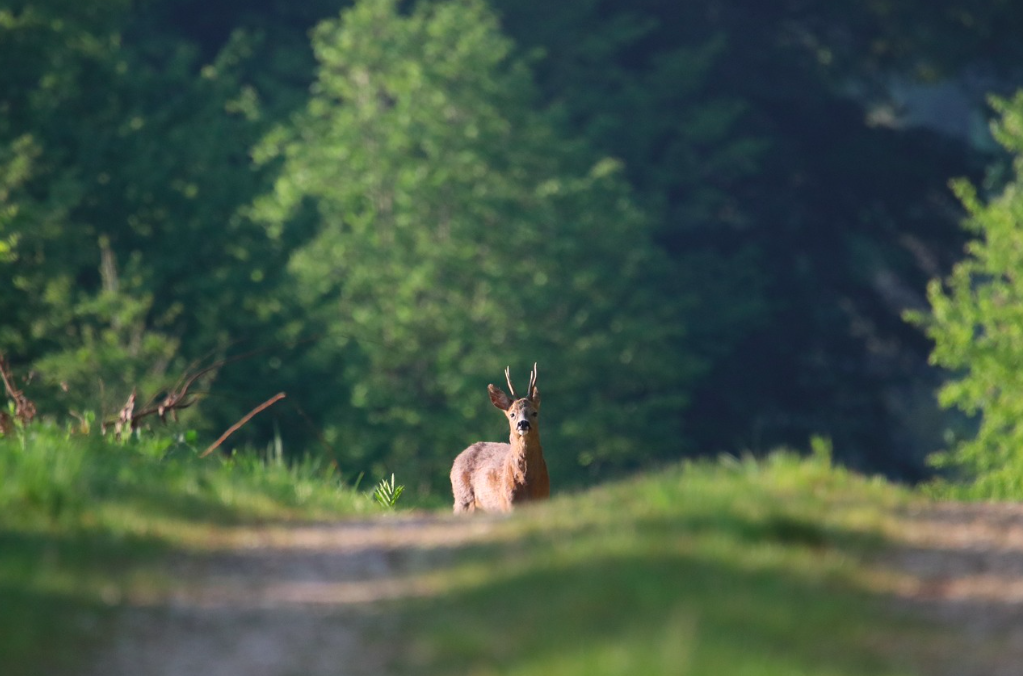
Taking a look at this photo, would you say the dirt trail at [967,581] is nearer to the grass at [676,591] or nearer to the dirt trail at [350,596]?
the dirt trail at [350,596]

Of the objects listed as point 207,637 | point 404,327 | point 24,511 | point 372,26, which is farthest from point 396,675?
point 372,26

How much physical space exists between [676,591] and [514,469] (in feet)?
18.8

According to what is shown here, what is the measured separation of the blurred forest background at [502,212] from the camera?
30.8m

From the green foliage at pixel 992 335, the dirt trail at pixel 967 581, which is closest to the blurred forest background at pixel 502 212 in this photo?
the green foliage at pixel 992 335

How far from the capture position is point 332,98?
47.5 meters

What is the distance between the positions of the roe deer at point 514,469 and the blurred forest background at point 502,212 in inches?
453

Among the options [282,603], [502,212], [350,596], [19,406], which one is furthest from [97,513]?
[502,212]

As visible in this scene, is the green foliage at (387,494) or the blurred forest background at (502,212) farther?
the blurred forest background at (502,212)

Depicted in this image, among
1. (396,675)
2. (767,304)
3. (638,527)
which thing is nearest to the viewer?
(396,675)

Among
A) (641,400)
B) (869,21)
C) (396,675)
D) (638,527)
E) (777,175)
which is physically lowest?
(396,675)

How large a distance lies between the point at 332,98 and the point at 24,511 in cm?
4117

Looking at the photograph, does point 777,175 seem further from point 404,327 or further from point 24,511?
point 24,511

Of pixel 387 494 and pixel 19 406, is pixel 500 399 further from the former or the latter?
pixel 19 406

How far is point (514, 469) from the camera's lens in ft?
38.0
